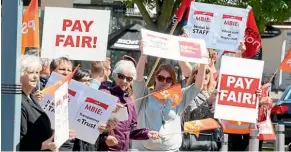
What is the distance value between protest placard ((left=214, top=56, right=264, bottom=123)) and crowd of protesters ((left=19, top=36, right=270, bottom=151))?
305mm

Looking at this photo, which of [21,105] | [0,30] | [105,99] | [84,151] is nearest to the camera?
[0,30]

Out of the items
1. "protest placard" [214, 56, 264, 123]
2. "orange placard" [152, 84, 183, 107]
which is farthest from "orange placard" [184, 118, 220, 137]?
"orange placard" [152, 84, 183, 107]

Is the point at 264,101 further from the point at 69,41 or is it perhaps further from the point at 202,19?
the point at 69,41

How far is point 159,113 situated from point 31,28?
7.21 ft

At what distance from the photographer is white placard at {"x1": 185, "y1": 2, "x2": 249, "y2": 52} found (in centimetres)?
1011

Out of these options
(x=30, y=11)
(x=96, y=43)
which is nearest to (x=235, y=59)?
(x=96, y=43)

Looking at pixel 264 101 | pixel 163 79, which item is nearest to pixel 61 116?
pixel 163 79

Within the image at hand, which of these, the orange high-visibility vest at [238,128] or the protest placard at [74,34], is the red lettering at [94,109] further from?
the orange high-visibility vest at [238,128]

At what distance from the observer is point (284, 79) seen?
32.5m

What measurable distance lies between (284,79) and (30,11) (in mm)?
24153

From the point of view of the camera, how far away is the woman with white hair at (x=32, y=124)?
6164mm

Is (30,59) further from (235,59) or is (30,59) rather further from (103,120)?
(235,59)

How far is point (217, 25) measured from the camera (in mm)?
10250

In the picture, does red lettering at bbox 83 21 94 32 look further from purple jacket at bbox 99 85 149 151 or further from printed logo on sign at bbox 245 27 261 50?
printed logo on sign at bbox 245 27 261 50
